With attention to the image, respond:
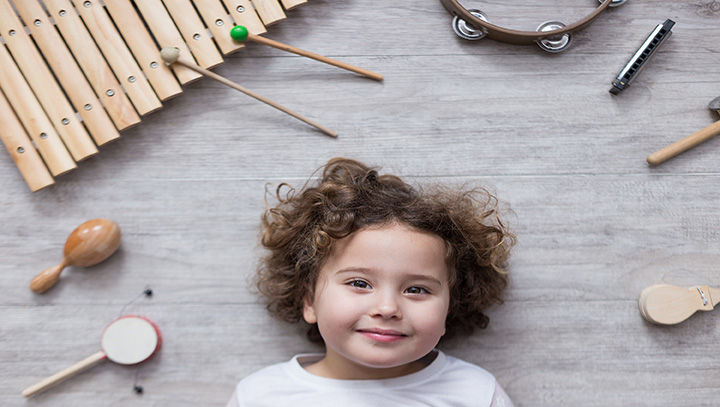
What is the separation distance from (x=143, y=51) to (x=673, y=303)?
112 cm

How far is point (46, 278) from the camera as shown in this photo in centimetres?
113

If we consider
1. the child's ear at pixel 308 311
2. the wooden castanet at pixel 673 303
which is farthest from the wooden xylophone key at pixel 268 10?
the wooden castanet at pixel 673 303

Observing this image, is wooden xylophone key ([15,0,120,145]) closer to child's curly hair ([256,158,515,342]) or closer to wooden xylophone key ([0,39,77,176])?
wooden xylophone key ([0,39,77,176])

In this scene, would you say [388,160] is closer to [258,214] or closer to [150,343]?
[258,214]

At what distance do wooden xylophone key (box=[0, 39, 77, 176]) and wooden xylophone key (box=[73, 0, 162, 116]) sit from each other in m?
0.15

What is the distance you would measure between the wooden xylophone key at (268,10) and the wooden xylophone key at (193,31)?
11 cm

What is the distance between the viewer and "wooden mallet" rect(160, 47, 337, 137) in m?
1.12

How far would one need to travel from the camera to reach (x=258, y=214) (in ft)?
3.89

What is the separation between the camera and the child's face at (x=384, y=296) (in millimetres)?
920

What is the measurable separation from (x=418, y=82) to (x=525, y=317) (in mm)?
517

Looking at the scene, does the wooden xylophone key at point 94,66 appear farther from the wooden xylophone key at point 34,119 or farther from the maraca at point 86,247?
the maraca at point 86,247

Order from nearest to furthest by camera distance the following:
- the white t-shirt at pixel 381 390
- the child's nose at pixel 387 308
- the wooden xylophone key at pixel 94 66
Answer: the child's nose at pixel 387 308 → the white t-shirt at pixel 381 390 → the wooden xylophone key at pixel 94 66

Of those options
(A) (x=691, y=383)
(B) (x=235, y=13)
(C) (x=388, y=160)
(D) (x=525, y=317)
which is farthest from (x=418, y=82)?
(A) (x=691, y=383)

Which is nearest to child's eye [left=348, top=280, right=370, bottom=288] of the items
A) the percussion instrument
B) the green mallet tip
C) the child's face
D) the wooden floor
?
the child's face
